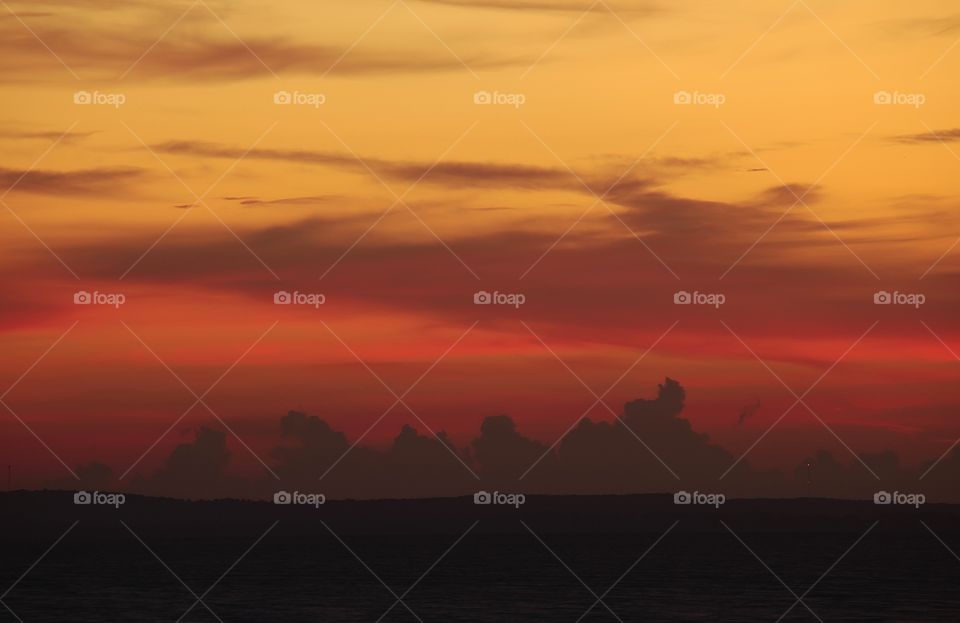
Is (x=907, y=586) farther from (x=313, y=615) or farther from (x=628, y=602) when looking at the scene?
(x=313, y=615)

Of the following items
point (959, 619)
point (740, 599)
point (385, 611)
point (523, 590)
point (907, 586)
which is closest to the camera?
point (959, 619)

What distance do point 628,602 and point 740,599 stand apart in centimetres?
Result: 1283

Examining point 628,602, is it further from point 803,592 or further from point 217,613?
point 217,613

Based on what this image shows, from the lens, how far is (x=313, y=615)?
477 ft

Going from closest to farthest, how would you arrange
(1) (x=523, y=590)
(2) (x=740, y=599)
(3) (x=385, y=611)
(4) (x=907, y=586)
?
(3) (x=385, y=611)
(2) (x=740, y=599)
(1) (x=523, y=590)
(4) (x=907, y=586)

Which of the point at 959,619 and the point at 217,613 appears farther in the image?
the point at 217,613

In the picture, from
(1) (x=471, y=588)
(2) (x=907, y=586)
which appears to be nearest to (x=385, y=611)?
(1) (x=471, y=588)

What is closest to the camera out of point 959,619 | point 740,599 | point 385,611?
point 959,619

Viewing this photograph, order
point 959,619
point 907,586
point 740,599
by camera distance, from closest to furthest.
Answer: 1. point 959,619
2. point 740,599
3. point 907,586

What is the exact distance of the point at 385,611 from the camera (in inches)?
5915

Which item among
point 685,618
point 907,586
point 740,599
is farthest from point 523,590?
point 907,586

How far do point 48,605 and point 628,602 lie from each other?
66.2 metres

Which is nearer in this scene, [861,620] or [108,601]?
[861,620]

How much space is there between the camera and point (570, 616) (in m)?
147
